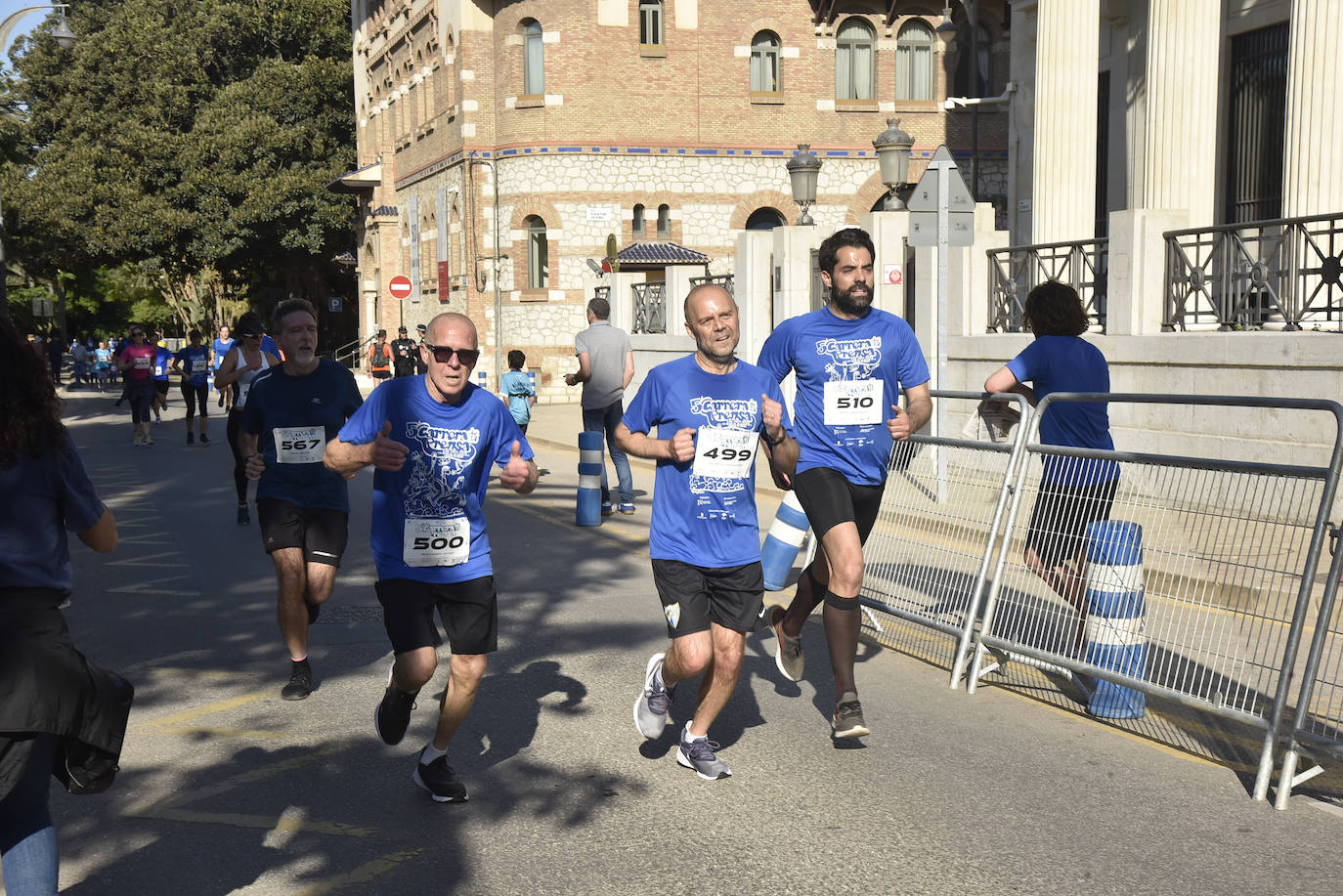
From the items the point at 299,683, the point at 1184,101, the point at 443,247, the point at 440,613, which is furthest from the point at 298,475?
the point at 443,247

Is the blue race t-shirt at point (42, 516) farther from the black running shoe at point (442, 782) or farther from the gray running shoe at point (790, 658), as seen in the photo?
the gray running shoe at point (790, 658)

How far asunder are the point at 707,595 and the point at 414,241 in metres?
39.6

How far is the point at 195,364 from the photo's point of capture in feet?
80.3

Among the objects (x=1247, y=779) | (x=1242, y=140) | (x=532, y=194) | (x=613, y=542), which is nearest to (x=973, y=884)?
(x=1247, y=779)

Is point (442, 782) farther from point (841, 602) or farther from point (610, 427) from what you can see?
point (610, 427)

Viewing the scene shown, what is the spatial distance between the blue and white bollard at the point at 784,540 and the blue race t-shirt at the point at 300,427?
7.66ft

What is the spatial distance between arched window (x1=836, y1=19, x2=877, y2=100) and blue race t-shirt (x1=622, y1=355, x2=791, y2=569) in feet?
105

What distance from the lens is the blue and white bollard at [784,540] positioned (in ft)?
26.1

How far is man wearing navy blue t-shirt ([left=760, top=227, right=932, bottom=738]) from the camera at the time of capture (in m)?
6.27

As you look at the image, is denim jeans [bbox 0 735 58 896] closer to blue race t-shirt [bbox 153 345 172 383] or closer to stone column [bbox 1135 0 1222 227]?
stone column [bbox 1135 0 1222 227]

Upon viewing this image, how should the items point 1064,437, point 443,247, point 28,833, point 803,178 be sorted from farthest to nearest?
point 443,247
point 803,178
point 1064,437
point 28,833

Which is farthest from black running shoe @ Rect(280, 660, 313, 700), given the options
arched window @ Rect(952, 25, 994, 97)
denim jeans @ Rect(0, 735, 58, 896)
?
arched window @ Rect(952, 25, 994, 97)

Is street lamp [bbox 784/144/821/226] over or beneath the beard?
over

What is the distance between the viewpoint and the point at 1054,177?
1973cm
